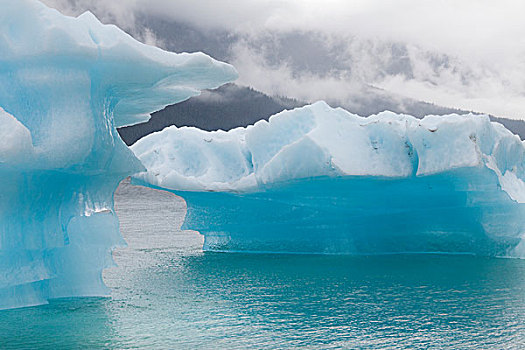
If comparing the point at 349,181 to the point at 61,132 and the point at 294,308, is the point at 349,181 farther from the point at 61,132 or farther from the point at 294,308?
the point at 61,132

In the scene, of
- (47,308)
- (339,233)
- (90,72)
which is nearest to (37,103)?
(90,72)

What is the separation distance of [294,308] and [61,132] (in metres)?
3.63

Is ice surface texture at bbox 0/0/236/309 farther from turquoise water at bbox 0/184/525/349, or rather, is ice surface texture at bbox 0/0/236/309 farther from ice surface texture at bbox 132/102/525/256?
ice surface texture at bbox 132/102/525/256

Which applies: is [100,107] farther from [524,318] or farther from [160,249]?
[160,249]

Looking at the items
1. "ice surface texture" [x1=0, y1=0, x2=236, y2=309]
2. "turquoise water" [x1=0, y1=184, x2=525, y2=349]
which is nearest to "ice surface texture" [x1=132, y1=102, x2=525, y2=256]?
"turquoise water" [x1=0, y1=184, x2=525, y2=349]

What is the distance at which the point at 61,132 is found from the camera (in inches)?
290

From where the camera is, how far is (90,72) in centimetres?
773

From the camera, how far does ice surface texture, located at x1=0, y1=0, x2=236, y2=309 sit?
7234 mm

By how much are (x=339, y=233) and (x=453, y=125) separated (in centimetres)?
341

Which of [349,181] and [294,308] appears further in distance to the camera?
[349,181]

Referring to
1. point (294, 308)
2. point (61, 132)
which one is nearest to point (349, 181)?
point (294, 308)

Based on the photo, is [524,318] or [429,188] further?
[429,188]

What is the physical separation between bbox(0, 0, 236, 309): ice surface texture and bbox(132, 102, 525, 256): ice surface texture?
266 cm

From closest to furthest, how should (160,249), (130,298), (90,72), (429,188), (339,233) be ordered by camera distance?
1. (90,72)
2. (130,298)
3. (429,188)
4. (339,233)
5. (160,249)
